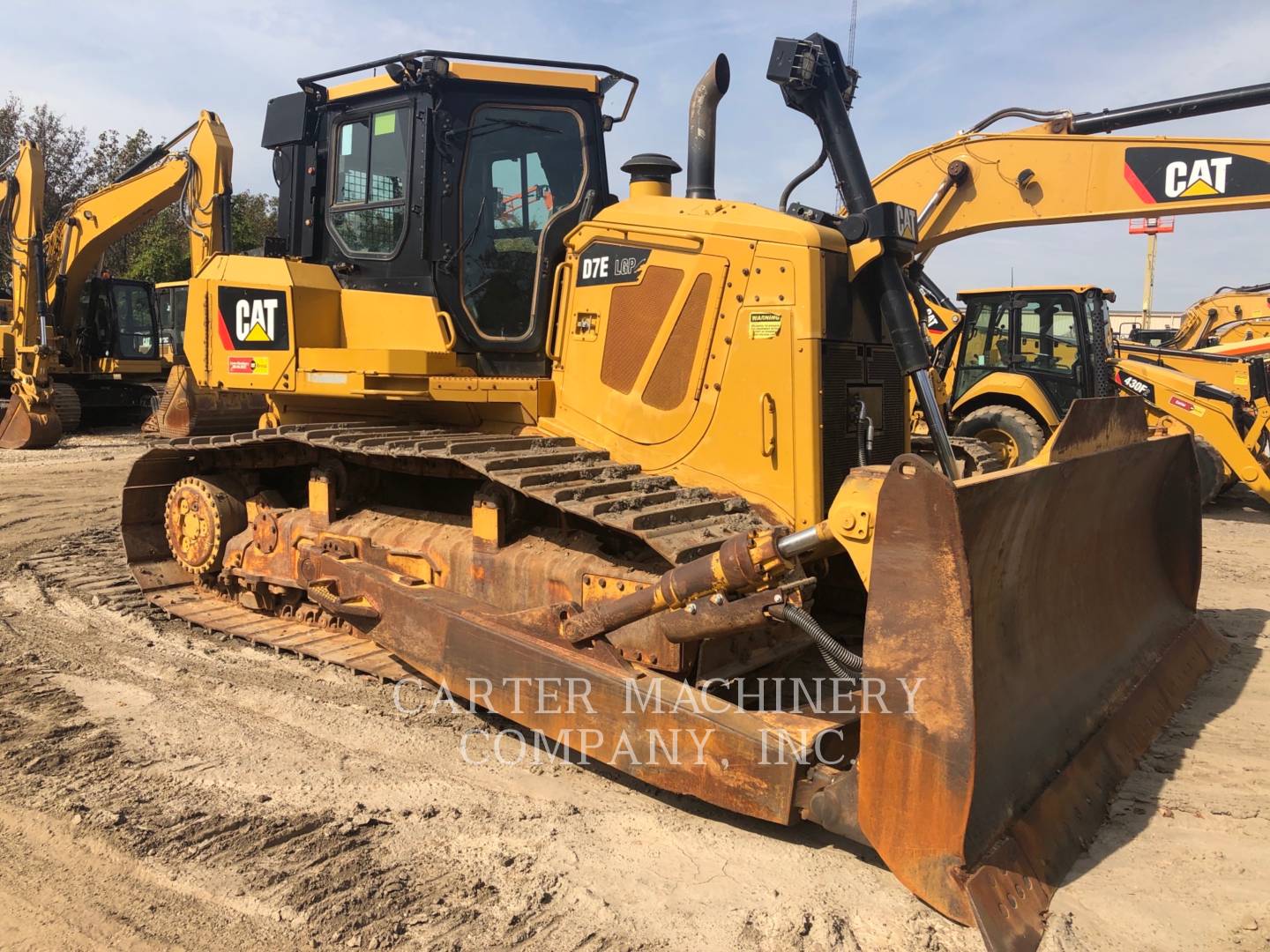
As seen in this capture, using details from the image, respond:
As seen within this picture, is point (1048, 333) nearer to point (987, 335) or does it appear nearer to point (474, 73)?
point (987, 335)

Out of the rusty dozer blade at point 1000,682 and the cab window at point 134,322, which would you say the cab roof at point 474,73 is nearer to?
the rusty dozer blade at point 1000,682

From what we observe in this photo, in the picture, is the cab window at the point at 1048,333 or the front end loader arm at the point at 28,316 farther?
the front end loader arm at the point at 28,316

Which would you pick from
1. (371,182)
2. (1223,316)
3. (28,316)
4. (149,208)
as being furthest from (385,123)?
(1223,316)

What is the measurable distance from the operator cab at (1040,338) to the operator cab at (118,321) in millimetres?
14075

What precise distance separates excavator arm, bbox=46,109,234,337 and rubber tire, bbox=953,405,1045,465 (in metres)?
7.29

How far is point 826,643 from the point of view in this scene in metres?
2.90

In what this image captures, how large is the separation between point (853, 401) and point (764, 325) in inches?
20.8

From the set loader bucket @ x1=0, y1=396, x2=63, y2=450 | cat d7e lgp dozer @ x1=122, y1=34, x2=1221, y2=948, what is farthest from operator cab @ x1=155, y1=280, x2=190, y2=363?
cat d7e lgp dozer @ x1=122, y1=34, x2=1221, y2=948

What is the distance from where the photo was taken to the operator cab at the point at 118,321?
16.6m

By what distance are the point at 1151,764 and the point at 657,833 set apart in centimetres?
204

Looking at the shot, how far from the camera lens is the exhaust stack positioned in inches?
174

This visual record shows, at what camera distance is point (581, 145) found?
4754 mm

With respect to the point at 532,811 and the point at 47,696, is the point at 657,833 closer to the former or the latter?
the point at 532,811

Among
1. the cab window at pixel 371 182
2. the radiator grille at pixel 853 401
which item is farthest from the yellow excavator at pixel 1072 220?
the cab window at pixel 371 182
